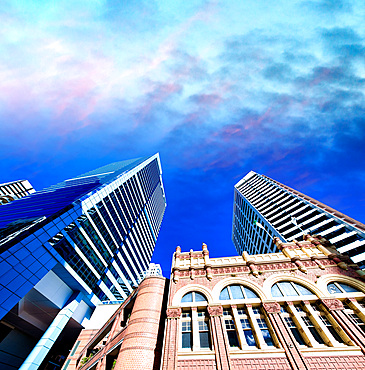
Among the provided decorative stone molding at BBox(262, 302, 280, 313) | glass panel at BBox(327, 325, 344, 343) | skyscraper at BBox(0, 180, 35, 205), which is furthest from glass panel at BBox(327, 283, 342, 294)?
skyscraper at BBox(0, 180, 35, 205)

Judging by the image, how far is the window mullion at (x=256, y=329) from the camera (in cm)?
1108

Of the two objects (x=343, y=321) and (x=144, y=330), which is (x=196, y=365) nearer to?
(x=144, y=330)

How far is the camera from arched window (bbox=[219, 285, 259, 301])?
45.0 feet

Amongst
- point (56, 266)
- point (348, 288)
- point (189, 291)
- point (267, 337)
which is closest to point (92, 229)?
point (56, 266)

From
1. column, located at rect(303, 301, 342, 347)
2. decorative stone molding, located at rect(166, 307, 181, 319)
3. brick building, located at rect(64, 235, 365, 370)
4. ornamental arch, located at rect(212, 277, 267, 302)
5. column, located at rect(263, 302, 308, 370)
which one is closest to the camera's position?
column, located at rect(263, 302, 308, 370)

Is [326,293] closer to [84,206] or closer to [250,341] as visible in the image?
[250,341]

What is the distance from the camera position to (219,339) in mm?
11219

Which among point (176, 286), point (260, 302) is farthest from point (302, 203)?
point (176, 286)

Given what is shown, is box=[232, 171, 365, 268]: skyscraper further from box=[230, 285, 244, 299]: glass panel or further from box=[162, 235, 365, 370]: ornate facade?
box=[230, 285, 244, 299]: glass panel

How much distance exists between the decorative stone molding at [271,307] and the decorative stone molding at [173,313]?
20.4ft

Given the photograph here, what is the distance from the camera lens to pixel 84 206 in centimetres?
3350

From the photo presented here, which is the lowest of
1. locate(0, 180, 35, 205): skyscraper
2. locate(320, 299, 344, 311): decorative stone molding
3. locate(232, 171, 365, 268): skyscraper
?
locate(320, 299, 344, 311): decorative stone molding

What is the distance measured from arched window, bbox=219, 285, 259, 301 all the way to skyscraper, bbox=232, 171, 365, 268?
37.5ft

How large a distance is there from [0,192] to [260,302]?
9632 centimetres
